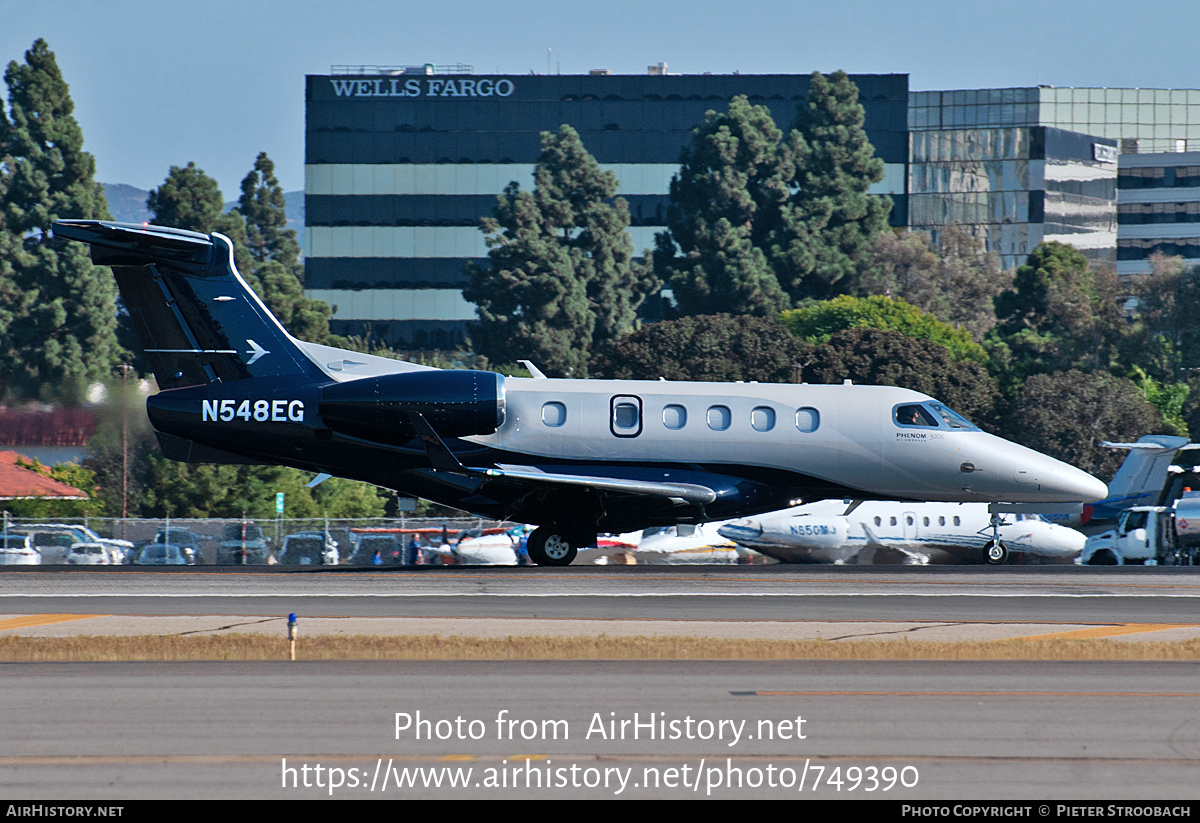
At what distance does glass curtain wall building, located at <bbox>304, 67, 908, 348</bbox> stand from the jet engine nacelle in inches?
3973

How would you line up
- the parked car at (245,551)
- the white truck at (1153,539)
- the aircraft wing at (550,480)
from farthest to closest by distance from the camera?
the parked car at (245,551) → the white truck at (1153,539) → the aircraft wing at (550,480)

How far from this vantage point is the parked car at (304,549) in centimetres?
3956

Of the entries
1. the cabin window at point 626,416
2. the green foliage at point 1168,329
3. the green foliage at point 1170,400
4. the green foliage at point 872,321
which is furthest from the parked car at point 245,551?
the green foliage at point 1168,329

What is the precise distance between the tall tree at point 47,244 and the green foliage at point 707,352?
26903 mm

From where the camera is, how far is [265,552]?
1553 inches

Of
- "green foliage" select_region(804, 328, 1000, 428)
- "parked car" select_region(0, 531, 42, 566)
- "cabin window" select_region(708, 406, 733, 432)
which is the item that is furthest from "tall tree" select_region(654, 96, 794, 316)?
"cabin window" select_region(708, 406, 733, 432)

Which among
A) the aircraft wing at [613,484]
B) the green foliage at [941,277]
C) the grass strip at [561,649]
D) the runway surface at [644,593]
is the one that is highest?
the green foliage at [941,277]

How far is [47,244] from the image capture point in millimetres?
80250

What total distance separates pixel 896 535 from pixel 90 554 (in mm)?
24365

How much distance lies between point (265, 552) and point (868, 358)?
112ft

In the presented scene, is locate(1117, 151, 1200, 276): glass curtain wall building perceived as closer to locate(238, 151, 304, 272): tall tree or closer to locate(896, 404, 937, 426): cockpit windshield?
locate(238, 151, 304, 272): tall tree

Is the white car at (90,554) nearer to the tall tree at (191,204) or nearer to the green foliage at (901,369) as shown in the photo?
the green foliage at (901,369)

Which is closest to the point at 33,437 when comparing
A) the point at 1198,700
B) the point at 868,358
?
the point at 1198,700

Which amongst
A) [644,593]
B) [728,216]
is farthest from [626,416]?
[728,216]
